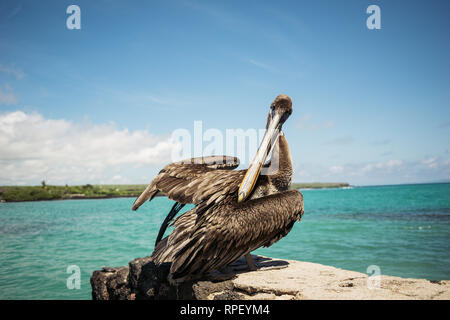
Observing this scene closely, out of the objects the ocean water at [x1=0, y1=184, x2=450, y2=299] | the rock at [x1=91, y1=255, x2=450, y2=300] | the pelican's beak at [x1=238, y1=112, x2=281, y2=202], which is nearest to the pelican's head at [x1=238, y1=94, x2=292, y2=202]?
the pelican's beak at [x1=238, y1=112, x2=281, y2=202]

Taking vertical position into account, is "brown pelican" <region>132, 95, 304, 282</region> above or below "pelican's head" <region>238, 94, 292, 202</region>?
below

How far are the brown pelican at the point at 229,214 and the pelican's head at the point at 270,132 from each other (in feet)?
0.04

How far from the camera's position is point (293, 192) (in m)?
4.29

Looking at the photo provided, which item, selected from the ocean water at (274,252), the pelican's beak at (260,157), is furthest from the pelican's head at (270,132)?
the ocean water at (274,252)

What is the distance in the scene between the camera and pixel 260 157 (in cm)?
430

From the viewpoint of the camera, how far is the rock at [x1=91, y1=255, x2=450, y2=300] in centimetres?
319

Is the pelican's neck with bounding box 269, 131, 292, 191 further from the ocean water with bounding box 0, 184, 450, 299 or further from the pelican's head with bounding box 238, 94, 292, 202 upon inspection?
the ocean water with bounding box 0, 184, 450, 299

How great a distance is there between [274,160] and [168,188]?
1.78 m

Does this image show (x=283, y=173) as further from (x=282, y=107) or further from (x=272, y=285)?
(x=272, y=285)

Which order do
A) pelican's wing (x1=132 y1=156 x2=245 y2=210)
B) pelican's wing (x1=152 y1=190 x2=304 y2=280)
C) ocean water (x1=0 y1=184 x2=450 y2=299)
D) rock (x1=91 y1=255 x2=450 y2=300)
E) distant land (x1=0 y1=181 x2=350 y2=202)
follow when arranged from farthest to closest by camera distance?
distant land (x1=0 y1=181 x2=350 y2=202), ocean water (x1=0 y1=184 x2=450 y2=299), pelican's wing (x1=132 y1=156 x2=245 y2=210), pelican's wing (x1=152 y1=190 x2=304 y2=280), rock (x1=91 y1=255 x2=450 y2=300)

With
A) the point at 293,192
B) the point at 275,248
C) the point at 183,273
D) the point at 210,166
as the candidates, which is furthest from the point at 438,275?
the point at 183,273

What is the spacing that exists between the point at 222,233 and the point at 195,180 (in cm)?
111

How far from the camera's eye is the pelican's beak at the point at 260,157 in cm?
389

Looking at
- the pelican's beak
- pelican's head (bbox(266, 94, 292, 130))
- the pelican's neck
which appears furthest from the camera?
pelican's head (bbox(266, 94, 292, 130))
